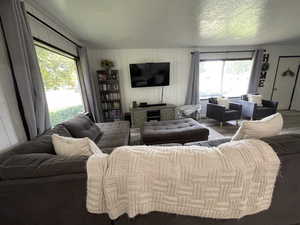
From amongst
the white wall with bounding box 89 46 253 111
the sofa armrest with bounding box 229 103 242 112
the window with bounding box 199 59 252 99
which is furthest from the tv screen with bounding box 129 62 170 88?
the sofa armrest with bounding box 229 103 242 112

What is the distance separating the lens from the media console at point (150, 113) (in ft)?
12.3

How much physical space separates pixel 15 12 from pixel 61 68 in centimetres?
134

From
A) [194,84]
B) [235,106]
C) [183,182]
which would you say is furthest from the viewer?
[194,84]

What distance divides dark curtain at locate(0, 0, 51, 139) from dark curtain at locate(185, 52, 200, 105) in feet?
12.5

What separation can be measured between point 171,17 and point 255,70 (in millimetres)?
3957

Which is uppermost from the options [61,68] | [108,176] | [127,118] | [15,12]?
[15,12]

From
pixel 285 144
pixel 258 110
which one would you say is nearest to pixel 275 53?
pixel 258 110

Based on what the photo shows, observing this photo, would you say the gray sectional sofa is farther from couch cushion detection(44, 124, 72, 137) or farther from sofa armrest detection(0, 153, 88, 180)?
couch cushion detection(44, 124, 72, 137)

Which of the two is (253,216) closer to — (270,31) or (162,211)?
(162,211)

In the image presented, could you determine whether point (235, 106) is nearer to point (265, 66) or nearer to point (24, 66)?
point (265, 66)

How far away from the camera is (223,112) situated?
3354 millimetres

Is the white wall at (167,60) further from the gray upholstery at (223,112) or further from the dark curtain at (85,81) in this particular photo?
the gray upholstery at (223,112)

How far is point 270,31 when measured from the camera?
9.23 ft

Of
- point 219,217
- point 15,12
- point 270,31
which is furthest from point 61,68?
point 270,31
